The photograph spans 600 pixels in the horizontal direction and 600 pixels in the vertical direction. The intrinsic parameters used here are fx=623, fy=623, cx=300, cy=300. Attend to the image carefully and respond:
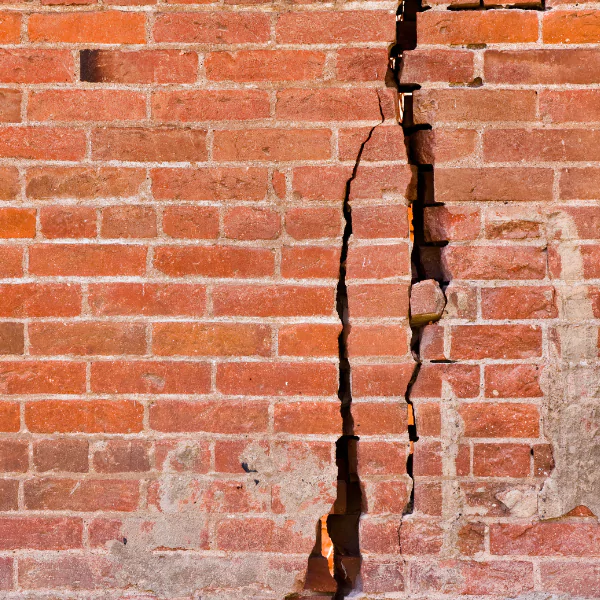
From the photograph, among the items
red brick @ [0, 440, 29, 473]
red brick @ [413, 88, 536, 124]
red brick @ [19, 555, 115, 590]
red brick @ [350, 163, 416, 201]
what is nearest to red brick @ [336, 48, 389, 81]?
red brick @ [413, 88, 536, 124]

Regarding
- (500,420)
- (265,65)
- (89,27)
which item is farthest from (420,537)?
(89,27)

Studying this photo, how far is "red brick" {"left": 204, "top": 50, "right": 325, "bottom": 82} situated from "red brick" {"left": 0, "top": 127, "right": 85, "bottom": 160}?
1.25 ft

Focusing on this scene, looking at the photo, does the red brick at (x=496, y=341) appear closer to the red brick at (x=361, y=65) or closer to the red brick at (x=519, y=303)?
the red brick at (x=519, y=303)

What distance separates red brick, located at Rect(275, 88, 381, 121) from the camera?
1.58 m

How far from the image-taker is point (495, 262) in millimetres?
1580

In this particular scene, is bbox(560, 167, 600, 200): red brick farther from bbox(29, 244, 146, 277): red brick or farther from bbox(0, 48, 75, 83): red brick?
bbox(0, 48, 75, 83): red brick

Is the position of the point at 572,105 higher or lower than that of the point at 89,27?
lower

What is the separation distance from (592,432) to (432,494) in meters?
0.43

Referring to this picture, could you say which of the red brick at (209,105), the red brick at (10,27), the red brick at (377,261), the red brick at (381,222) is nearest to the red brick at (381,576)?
the red brick at (377,261)

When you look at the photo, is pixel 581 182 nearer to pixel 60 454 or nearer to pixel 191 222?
pixel 191 222

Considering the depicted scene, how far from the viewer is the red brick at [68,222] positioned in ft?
5.22

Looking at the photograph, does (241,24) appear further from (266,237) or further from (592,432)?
(592,432)

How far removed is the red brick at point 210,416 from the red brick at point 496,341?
53cm

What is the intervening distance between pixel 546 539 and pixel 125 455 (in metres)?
1.09
